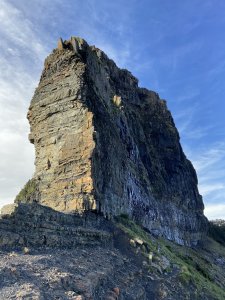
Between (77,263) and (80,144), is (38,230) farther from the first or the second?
(80,144)

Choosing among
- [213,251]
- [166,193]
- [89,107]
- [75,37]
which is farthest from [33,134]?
[213,251]

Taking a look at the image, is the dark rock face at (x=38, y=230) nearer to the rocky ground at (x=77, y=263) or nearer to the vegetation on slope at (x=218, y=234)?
the rocky ground at (x=77, y=263)

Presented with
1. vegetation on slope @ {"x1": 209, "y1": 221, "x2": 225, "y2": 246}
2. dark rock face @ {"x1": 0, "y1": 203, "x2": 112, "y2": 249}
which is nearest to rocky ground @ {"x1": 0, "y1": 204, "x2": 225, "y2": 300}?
dark rock face @ {"x1": 0, "y1": 203, "x2": 112, "y2": 249}

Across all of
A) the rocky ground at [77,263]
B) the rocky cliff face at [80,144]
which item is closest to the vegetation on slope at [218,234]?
the rocky cliff face at [80,144]

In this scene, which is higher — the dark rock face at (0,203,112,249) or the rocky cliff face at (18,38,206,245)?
the rocky cliff face at (18,38,206,245)

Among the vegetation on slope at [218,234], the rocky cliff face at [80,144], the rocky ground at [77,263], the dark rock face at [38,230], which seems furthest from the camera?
the vegetation on slope at [218,234]

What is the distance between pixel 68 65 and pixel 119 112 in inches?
573

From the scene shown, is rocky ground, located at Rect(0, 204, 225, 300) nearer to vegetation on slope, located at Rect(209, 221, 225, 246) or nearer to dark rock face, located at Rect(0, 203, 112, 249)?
dark rock face, located at Rect(0, 203, 112, 249)

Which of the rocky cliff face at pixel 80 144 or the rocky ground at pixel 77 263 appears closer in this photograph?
the rocky ground at pixel 77 263

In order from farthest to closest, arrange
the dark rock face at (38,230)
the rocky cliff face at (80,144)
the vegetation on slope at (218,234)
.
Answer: the vegetation on slope at (218,234)
the rocky cliff face at (80,144)
the dark rock face at (38,230)

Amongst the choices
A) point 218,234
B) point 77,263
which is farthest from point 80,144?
point 218,234

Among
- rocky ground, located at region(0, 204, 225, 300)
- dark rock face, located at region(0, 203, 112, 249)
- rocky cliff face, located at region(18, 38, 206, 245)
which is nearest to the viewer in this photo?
rocky ground, located at region(0, 204, 225, 300)

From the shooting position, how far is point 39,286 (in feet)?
31.9

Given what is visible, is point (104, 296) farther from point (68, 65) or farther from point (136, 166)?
point (136, 166)
